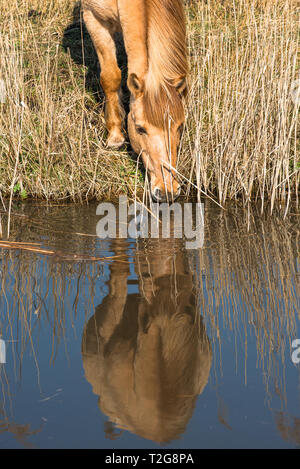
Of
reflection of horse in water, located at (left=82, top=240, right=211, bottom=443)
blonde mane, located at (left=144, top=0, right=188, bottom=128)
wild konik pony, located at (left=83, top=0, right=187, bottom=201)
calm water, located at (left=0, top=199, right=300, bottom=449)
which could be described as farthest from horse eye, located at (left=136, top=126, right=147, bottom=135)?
reflection of horse in water, located at (left=82, top=240, right=211, bottom=443)

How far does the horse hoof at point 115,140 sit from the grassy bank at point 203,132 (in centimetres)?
8

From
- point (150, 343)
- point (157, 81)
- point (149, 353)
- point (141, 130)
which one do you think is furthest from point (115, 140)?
point (149, 353)

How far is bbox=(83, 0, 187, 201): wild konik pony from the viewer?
506cm

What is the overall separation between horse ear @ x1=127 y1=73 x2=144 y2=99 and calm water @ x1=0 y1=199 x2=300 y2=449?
4.76 feet

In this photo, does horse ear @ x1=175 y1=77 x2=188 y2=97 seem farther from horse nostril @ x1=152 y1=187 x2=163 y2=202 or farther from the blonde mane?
horse nostril @ x1=152 y1=187 x2=163 y2=202

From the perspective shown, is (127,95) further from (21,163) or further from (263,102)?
(263,102)

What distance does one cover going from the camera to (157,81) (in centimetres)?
511

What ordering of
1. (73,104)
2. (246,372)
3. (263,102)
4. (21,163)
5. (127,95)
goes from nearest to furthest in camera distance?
(246,372), (263,102), (21,163), (73,104), (127,95)

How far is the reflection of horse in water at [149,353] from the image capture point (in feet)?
7.52

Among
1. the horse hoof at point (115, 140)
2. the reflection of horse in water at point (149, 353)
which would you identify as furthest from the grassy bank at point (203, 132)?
the reflection of horse in water at point (149, 353)

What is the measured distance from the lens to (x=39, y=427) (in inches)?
86.0

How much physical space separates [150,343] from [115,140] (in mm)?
3504

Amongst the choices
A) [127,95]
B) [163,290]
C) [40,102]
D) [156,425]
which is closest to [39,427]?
[156,425]
